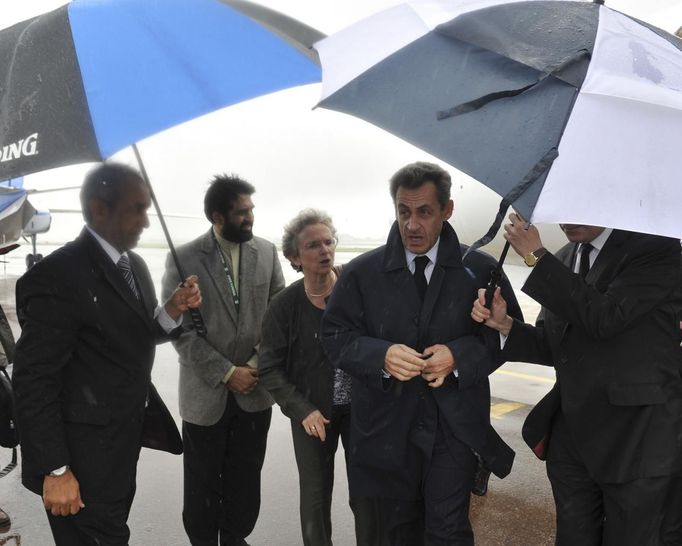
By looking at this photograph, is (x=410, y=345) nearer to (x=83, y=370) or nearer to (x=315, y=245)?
(x=315, y=245)

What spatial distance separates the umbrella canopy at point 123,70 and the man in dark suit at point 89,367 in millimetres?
392

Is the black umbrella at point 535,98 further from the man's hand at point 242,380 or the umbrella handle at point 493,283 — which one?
the man's hand at point 242,380

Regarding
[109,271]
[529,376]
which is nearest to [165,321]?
[109,271]

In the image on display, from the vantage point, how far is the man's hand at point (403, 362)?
237cm

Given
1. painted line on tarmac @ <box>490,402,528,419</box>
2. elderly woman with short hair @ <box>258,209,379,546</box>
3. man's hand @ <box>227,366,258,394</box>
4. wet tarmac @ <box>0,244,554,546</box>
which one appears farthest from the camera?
painted line on tarmac @ <box>490,402,528,419</box>

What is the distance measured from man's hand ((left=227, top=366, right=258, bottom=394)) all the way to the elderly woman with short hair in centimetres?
12

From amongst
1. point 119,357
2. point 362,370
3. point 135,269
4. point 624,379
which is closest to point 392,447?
point 362,370

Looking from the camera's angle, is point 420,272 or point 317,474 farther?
point 317,474

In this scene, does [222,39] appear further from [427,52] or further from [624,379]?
[624,379]

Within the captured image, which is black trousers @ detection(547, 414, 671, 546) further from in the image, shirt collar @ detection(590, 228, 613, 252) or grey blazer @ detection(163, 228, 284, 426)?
grey blazer @ detection(163, 228, 284, 426)

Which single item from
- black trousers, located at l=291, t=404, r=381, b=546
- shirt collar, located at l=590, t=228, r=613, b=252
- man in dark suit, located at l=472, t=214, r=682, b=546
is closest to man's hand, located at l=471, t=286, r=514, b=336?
man in dark suit, located at l=472, t=214, r=682, b=546

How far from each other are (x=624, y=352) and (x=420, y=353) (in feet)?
2.45

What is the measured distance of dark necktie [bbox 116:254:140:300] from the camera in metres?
2.55

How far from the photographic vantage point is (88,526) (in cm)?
236
